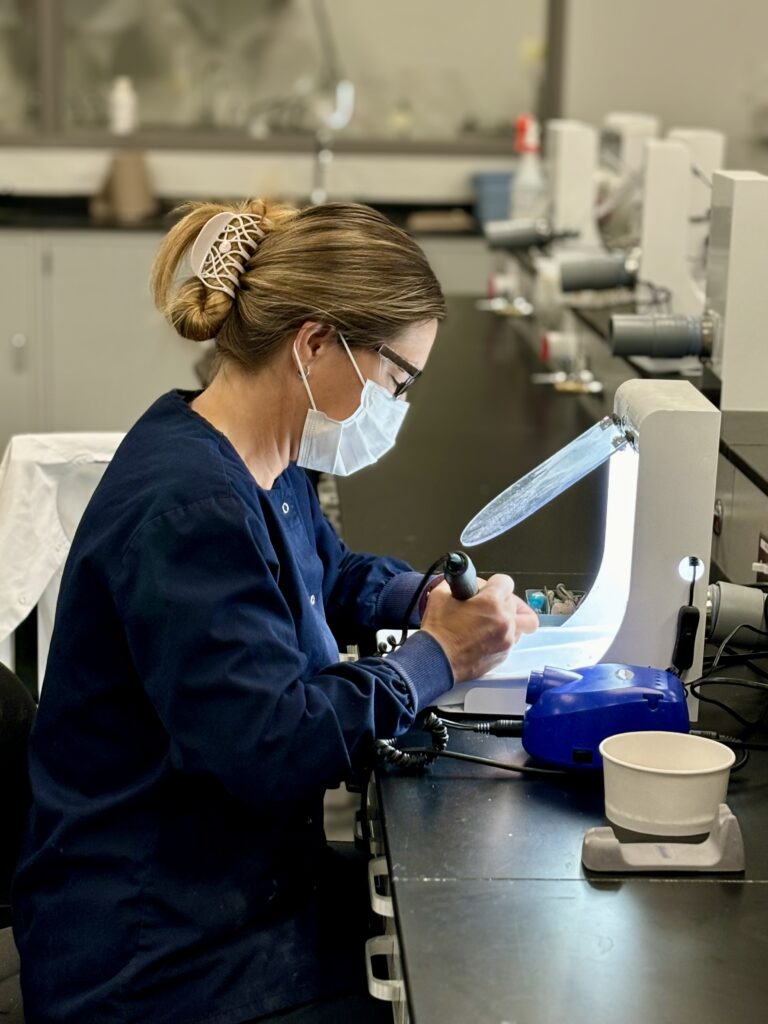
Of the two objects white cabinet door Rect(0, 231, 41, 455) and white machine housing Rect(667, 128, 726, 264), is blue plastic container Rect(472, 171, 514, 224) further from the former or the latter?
white machine housing Rect(667, 128, 726, 264)

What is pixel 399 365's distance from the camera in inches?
56.4

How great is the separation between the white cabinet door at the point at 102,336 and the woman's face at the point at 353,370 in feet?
11.4

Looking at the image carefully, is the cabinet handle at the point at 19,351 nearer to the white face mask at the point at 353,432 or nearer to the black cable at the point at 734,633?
the white face mask at the point at 353,432

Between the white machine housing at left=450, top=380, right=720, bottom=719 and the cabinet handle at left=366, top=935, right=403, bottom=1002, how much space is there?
10.8 inches

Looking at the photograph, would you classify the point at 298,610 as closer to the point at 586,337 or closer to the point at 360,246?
the point at 360,246

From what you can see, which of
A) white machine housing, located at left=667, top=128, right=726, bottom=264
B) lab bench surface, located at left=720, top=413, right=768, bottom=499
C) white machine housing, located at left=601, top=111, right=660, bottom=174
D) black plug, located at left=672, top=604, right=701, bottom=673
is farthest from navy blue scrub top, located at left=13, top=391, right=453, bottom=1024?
white machine housing, located at left=601, top=111, right=660, bottom=174

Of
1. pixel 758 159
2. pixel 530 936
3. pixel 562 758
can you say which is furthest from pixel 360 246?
pixel 758 159

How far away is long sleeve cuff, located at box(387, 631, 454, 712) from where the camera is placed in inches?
53.2

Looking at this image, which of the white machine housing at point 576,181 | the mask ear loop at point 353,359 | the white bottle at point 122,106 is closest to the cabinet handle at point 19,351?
the white bottle at point 122,106

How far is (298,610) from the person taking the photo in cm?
138

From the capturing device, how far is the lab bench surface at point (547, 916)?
0.99m

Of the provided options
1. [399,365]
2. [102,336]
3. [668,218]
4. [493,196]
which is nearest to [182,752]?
[399,365]

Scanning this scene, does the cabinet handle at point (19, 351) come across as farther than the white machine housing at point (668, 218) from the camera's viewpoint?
Yes

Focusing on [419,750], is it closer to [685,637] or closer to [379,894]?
[379,894]
